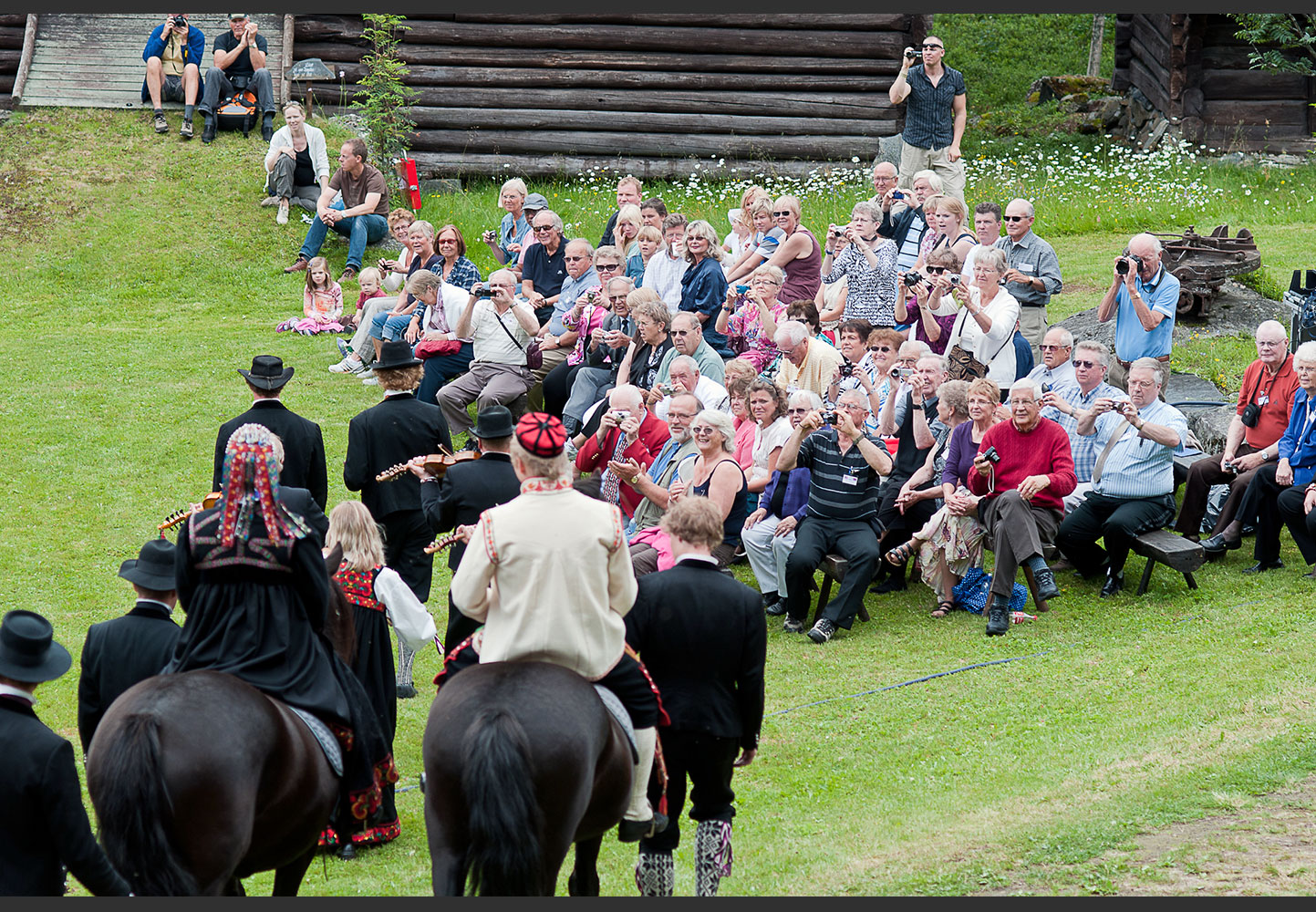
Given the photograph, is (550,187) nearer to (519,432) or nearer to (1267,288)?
(1267,288)

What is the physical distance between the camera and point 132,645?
5.84 m

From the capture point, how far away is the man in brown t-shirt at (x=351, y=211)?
55.3 ft

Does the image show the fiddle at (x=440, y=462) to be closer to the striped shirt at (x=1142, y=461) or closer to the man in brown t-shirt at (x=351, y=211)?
the striped shirt at (x=1142, y=461)

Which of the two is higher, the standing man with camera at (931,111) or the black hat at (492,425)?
the standing man with camera at (931,111)

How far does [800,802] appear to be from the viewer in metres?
7.13

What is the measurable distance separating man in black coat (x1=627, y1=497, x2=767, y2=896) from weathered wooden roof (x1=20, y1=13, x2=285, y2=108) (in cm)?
1636

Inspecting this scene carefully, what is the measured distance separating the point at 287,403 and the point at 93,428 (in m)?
1.80

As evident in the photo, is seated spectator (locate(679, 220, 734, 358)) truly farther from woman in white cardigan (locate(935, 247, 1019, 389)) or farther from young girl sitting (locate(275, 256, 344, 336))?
young girl sitting (locate(275, 256, 344, 336))

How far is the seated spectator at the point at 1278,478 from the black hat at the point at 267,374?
596cm

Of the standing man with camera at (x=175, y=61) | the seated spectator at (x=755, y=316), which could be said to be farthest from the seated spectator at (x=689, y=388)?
the standing man with camera at (x=175, y=61)

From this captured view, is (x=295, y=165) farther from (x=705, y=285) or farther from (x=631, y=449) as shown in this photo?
(x=631, y=449)

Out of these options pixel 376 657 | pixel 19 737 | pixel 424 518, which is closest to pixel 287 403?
pixel 424 518

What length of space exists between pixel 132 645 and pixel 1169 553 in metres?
6.87

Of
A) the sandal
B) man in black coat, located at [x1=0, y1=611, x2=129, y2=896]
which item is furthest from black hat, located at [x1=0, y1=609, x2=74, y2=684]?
the sandal
